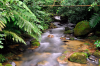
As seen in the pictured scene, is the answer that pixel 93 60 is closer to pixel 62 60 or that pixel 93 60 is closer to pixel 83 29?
pixel 62 60

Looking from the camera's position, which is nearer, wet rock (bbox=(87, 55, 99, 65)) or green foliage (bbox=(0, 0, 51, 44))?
green foliage (bbox=(0, 0, 51, 44))

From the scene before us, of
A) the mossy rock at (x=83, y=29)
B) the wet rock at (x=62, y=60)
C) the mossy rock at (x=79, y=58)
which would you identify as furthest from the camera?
the mossy rock at (x=83, y=29)

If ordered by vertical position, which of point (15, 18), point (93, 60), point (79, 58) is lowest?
point (93, 60)

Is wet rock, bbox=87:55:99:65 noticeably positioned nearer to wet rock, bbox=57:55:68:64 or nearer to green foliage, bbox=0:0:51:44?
wet rock, bbox=57:55:68:64

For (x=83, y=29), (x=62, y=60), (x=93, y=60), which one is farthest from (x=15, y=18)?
(x=83, y=29)

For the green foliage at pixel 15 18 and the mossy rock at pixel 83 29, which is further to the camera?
the mossy rock at pixel 83 29

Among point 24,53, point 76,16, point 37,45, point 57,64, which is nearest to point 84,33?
point 76,16

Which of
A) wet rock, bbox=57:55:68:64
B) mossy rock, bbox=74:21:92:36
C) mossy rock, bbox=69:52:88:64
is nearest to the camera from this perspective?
mossy rock, bbox=69:52:88:64

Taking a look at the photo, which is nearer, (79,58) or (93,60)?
(79,58)

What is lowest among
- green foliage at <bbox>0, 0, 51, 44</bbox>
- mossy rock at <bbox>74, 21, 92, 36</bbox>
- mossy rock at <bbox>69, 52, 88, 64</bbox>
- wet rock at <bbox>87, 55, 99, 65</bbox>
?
wet rock at <bbox>87, 55, 99, 65</bbox>

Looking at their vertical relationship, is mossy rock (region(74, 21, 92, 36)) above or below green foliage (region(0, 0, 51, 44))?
below

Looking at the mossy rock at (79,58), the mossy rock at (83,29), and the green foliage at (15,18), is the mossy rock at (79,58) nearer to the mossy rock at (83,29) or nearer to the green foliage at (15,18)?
the green foliage at (15,18)

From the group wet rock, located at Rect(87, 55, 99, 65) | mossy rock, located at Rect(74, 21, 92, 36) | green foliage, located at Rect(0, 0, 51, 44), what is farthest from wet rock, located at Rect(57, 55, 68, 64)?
mossy rock, located at Rect(74, 21, 92, 36)

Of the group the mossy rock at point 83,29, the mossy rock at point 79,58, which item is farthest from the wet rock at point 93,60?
the mossy rock at point 83,29
